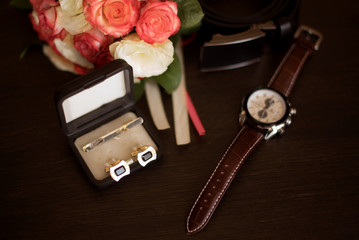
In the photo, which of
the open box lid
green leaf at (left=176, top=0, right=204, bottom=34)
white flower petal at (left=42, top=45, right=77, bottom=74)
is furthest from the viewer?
white flower petal at (left=42, top=45, right=77, bottom=74)

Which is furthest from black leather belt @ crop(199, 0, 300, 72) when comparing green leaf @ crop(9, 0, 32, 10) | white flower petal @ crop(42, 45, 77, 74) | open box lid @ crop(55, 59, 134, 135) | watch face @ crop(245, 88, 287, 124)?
green leaf @ crop(9, 0, 32, 10)

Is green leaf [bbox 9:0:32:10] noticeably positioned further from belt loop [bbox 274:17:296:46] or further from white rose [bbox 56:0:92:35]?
belt loop [bbox 274:17:296:46]

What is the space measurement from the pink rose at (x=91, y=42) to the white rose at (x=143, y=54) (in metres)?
0.04

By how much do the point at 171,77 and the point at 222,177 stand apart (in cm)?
25

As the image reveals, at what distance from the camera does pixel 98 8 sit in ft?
2.40

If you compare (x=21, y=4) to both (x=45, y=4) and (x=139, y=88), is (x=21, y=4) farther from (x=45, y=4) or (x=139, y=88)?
(x=139, y=88)

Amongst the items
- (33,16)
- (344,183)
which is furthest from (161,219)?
(33,16)

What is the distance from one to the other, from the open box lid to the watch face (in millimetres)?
277

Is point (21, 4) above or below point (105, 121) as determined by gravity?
above

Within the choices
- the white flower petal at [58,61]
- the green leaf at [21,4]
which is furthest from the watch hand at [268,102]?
the green leaf at [21,4]

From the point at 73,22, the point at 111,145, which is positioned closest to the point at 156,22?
the point at 73,22

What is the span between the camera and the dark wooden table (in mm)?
766

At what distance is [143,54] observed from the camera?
77cm

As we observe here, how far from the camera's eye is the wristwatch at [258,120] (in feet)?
2.55
